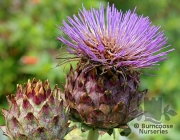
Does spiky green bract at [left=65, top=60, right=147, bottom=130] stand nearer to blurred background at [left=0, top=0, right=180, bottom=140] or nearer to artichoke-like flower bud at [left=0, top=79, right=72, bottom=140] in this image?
artichoke-like flower bud at [left=0, top=79, right=72, bottom=140]

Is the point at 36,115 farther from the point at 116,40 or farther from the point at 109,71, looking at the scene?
the point at 116,40

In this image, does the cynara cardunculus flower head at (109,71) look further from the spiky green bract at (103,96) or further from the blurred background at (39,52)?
the blurred background at (39,52)

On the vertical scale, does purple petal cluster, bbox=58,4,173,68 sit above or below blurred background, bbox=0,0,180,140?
below

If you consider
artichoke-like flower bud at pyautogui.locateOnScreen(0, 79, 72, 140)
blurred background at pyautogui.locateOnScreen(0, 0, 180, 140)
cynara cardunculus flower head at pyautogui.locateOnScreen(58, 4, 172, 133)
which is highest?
blurred background at pyautogui.locateOnScreen(0, 0, 180, 140)

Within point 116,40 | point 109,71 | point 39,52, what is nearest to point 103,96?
point 109,71

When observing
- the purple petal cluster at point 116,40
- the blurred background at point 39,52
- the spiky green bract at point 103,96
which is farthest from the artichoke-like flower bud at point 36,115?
the blurred background at point 39,52

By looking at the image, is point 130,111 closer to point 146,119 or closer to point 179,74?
point 146,119

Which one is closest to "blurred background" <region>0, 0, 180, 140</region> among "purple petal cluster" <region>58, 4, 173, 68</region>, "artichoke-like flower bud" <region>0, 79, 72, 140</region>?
"purple petal cluster" <region>58, 4, 173, 68</region>

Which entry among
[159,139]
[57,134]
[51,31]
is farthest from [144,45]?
[51,31]
